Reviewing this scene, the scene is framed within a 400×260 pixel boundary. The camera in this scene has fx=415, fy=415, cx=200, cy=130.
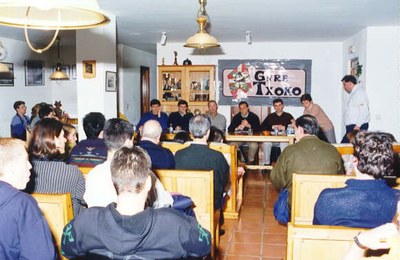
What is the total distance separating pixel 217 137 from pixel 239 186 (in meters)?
0.64

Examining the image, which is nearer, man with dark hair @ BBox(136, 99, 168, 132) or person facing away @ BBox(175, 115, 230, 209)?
person facing away @ BBox(175, 115, 230, 209)

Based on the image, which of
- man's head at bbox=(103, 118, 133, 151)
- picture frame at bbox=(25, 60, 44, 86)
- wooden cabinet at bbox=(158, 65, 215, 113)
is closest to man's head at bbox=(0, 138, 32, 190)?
man's head at bbox=(103, 118, 133, 151)

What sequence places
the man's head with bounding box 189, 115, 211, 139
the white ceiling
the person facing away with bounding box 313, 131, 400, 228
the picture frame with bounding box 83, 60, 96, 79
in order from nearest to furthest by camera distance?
the person facing away with bounding box 313, 131, 400, 228 → the man's head with bounding box 189, 115, 211, 139 → the white ceiling → the picture frame with bounding box 83, 60, 96, 79

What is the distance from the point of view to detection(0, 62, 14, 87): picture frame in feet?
27.2

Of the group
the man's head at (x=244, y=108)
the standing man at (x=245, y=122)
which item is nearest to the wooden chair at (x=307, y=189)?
the standing man at (x=245, y=122)

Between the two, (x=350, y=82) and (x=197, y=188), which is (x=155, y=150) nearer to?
(x=197, y=188)

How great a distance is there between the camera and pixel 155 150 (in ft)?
10.5

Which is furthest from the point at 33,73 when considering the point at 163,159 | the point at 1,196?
the point at 1,196

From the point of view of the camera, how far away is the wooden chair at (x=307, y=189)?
9.50 feet

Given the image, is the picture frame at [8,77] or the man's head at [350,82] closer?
the man's head at [350,82]

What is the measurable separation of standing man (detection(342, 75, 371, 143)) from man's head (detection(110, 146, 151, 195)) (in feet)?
17.1

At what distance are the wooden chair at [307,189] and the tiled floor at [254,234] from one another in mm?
594

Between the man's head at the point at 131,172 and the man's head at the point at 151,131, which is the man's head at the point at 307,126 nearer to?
the man's head at the point at 151,131

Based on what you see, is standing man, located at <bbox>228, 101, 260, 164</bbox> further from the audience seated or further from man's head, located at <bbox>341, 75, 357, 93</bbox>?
the audience seated
